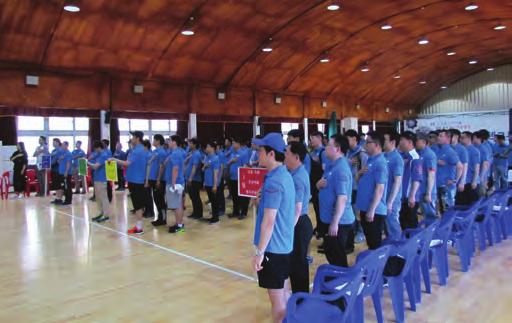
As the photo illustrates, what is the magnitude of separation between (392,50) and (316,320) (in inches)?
673

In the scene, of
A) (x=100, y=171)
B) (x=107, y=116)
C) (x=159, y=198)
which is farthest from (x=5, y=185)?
(x=159, y=198)

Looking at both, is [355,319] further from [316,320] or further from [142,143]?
[142,143]

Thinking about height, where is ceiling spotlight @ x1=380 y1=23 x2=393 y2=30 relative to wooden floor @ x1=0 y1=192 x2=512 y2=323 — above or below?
above

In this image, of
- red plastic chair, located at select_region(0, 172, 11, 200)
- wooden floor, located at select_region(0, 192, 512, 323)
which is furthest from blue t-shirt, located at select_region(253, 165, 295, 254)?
red plastic chair, located at select_region(0, 172, 11, 200)

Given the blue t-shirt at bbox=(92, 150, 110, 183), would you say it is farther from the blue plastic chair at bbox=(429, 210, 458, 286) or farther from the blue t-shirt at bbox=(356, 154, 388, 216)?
the blue plastic chair at bbox=(429, 210, 458, 286)

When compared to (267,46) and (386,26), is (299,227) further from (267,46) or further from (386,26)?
(386,26)

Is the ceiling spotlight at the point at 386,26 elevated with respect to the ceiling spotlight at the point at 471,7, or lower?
lower

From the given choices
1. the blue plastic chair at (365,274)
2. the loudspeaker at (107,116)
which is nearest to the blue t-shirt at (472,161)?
the blue plastic chair at (365,274)

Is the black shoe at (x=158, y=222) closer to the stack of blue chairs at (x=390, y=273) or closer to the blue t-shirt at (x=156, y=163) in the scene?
the blue t-shirt at (x=156, y=163)

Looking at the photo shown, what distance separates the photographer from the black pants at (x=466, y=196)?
21.0 feet

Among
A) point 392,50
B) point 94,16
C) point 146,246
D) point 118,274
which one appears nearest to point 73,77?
point 94,16

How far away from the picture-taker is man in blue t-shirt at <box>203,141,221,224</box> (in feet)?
25.0

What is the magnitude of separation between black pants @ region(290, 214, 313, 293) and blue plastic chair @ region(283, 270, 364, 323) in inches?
19.4

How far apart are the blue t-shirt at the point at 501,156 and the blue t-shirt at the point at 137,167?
24.9 feet
